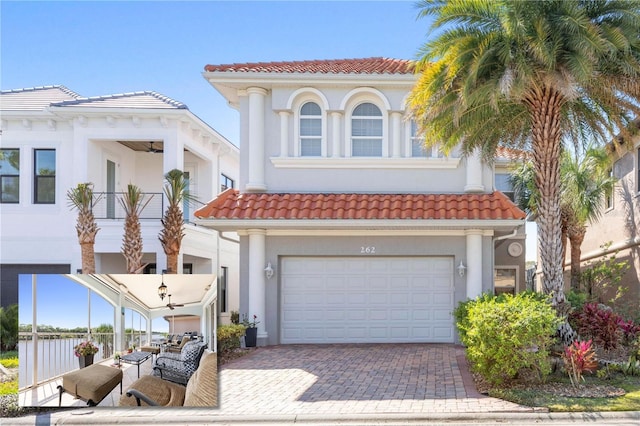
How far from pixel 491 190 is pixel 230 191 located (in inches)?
286

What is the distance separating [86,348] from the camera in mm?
6551

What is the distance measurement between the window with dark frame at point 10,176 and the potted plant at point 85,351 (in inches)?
617

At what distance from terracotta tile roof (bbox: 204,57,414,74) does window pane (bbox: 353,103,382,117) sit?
99 cm

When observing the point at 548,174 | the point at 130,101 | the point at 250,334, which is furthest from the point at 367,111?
the point at 130,101

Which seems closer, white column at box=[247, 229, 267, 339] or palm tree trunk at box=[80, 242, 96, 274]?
white column at box=[247, 229, 267, 339]

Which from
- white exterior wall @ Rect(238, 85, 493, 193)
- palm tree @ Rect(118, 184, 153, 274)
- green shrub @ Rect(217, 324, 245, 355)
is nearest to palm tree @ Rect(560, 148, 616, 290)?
white exterior wall @ Rect(238, 85, 493, 193)

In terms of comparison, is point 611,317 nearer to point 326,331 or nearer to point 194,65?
point 326,331

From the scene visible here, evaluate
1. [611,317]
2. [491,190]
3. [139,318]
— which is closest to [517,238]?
[491,190]

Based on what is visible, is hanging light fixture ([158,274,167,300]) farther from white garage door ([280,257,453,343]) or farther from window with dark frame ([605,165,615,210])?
window with dark frame ([605,165,615,210])

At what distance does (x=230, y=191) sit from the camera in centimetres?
1761

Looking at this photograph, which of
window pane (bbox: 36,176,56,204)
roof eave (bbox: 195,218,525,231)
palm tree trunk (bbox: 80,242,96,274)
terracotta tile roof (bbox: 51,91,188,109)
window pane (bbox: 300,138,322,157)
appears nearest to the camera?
roof eave (bbox: 195,218,525,231)

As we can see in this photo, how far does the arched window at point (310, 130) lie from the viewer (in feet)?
57.7

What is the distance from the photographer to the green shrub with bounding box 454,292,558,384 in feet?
34.0

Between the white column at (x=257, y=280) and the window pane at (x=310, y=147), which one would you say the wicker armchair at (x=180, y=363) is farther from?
the window pane at (x=310, y=147)
